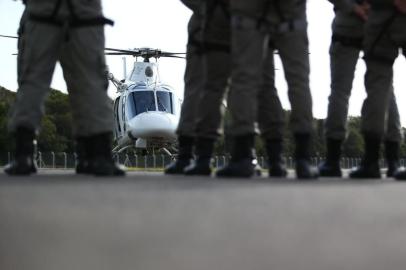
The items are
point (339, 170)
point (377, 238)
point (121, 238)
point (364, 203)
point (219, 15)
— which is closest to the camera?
point (121, 238)

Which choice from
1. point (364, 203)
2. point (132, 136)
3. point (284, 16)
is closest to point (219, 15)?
point (284, 16)

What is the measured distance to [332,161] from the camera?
5824mm

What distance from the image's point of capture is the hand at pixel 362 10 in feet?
17.3

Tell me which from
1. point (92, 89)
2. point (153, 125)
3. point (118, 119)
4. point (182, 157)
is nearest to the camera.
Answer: point (92, 89)

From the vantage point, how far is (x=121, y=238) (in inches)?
66.0

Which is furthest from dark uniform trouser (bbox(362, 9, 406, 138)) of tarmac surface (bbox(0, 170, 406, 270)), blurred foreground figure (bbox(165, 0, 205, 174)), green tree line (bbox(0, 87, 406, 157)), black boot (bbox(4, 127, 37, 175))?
green tree line (bbox(0, 87, 406, 157))

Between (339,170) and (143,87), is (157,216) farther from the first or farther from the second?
(143,87)

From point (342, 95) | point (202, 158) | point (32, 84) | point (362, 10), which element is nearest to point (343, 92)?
point (342, 95)

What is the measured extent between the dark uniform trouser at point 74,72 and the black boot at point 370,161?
1700 mm

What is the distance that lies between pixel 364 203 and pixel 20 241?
1239 mm

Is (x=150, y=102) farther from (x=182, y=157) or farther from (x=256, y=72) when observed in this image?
(x=256, y=72)

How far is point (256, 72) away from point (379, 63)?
967 millimetres

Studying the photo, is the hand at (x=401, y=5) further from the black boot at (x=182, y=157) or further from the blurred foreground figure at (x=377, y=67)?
the black boot at (x=182, y=157)

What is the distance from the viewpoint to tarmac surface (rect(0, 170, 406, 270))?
1.61 m
